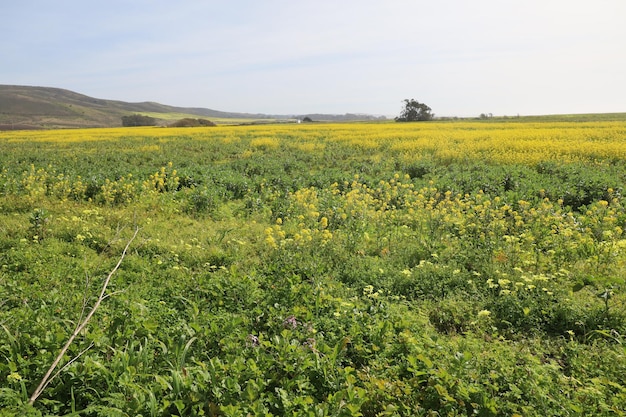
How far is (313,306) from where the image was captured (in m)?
4.34

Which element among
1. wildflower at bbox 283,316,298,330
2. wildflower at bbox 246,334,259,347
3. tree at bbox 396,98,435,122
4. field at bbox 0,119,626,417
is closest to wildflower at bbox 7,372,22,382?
field at bbox 0,119,626,417

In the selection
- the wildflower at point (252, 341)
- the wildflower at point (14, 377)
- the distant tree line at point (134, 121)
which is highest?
the distant tree line at point (134, 121)

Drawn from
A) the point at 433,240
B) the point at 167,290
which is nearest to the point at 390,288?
the point at 433,240

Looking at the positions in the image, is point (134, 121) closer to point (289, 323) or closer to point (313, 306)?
point (313, 306)

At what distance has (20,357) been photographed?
3.08m

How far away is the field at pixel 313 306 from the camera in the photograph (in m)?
2.95

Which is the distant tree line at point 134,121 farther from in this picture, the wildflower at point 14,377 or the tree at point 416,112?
the wildflower at point 14,377

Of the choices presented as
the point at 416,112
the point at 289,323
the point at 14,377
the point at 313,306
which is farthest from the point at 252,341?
the point at 416,112

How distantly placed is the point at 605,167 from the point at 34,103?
153m

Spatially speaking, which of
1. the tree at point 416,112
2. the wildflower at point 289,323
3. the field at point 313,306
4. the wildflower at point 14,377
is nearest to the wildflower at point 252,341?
the field at point 313,306

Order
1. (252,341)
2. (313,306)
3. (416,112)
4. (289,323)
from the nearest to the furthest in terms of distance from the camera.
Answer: (252,341) → (289,323) → (313,306) → (416,112)

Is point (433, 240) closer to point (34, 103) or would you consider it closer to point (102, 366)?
point (102, 366)

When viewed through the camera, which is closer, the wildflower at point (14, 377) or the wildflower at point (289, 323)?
the wildflower at point (14, 377)

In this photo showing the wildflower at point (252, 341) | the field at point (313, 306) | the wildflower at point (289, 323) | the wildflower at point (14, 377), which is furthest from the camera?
the wildflower at point (289, 323)
